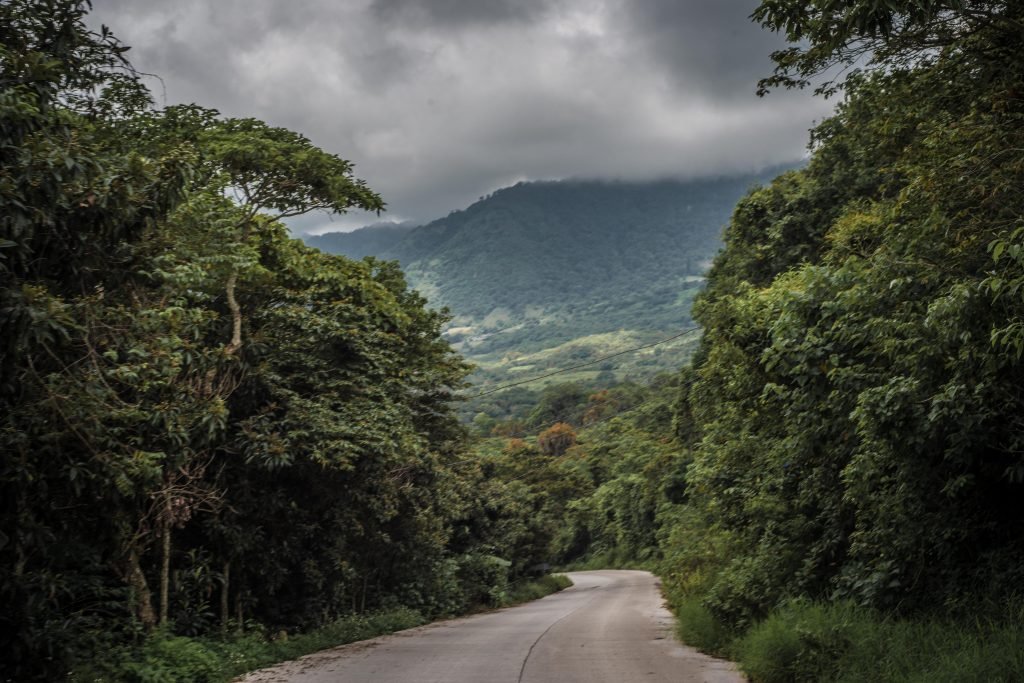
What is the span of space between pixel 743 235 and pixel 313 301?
13.9 metres

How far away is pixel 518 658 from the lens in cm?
1134

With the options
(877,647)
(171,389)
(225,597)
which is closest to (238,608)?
(225,597)

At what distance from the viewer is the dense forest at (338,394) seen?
Answer: 6.55 meters

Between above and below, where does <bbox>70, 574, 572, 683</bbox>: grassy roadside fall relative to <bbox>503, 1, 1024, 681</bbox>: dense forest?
below

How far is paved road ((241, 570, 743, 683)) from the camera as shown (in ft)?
31.1

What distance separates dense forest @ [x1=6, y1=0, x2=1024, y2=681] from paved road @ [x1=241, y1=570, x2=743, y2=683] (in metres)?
0.68

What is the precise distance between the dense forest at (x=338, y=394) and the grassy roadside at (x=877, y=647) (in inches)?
1.4

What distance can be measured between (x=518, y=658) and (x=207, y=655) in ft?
13.7

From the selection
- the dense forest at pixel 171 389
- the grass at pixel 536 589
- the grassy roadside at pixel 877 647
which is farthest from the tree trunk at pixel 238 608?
the grass at pixel 536 589

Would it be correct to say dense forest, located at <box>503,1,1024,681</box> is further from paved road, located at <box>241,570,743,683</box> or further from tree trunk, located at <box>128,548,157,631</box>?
tree trunk, located at <box>128,548,157,631</box>

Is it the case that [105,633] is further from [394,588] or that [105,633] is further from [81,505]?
[394,588]

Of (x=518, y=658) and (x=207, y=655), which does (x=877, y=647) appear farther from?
Answer: (x=207, y=655)

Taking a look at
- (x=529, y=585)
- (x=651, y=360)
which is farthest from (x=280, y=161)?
(x=651, y=360)

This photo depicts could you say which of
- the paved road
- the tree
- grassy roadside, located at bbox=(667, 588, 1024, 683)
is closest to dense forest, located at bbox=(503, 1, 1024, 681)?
grassy roadside, located at bbox=(667, 588, 1024, 683)
